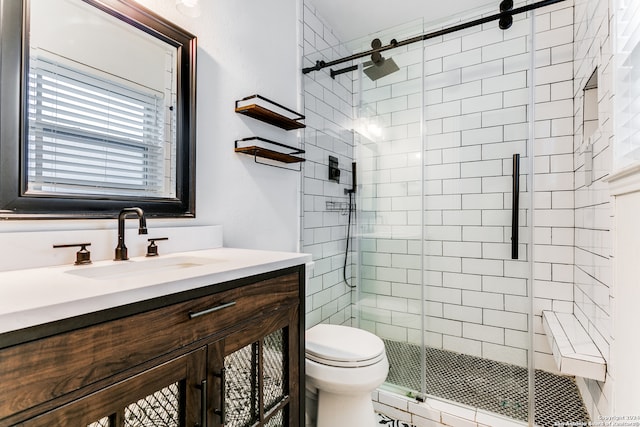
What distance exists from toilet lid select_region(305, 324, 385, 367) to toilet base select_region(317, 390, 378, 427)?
174 millimetres

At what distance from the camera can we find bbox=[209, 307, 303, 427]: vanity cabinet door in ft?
2.79

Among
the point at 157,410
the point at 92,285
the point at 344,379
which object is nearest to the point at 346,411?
the point at 344,379

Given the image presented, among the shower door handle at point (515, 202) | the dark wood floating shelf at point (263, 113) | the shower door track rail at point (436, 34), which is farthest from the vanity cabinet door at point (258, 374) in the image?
the shower door track rail at point (436, 34)

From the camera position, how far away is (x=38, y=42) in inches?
37.2

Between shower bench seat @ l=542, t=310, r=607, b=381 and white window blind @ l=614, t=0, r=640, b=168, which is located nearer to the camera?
white window blind @ l=614, t=0, r=640, b=168

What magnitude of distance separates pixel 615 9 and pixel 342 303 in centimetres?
221

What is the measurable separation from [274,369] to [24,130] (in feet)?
3.53

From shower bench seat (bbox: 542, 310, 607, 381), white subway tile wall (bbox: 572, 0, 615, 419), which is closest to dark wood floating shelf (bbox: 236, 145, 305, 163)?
white subway tile wall (bbox: 572, 0, 615, 419)

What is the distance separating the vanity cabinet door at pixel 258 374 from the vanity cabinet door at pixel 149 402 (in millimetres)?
53

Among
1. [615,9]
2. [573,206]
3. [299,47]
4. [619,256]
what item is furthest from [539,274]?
[299,47]

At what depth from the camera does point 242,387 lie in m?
0.96

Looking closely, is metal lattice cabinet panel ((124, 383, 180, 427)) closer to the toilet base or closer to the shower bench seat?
the toilet base

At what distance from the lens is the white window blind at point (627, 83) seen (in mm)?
1028

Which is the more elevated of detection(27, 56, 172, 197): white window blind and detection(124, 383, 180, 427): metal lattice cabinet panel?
detection(27, 56, 172, 197): white window blind
